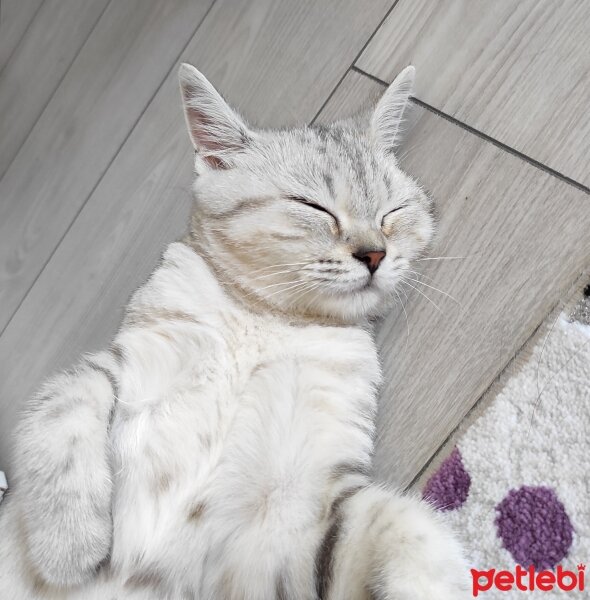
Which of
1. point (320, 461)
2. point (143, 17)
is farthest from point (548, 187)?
point (143, 17)

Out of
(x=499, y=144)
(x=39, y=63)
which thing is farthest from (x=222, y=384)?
(x=39, y=63)

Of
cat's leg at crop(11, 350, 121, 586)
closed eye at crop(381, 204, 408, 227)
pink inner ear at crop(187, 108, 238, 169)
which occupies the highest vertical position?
closed eye at crop(381, 204, 408, 227)

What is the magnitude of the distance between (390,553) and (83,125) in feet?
4.24

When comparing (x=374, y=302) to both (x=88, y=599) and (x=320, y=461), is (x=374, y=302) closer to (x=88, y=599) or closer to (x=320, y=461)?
(x=320, y=461)

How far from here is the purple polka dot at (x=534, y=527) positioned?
3.51 feet

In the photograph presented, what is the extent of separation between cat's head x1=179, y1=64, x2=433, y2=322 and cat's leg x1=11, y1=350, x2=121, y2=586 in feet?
1.22

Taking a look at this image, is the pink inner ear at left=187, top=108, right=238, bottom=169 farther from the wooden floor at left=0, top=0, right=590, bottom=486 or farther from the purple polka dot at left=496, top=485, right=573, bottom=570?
the purple polka dot at left=496, top=485, right=573, bottom=570

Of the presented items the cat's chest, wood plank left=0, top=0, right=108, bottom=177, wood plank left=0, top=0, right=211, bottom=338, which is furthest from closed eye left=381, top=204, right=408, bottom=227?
wood plank left=0, top=0, right=108, bottom=177

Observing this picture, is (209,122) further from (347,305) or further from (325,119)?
(347,305)

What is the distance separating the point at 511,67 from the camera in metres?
1.25

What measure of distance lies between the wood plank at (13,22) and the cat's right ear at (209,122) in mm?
772

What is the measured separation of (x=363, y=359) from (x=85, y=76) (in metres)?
1.09

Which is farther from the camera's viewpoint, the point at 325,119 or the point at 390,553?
the point at 325,119

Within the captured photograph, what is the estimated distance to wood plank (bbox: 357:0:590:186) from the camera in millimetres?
1210
